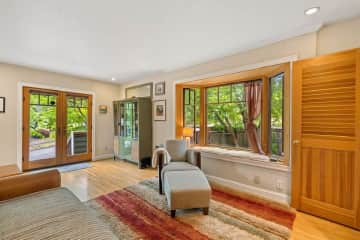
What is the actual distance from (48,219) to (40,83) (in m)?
4.03

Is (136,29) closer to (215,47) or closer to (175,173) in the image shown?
(215,47)

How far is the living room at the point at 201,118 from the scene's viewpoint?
1.91 metres

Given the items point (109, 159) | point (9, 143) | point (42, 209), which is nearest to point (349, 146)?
point (42, 209)

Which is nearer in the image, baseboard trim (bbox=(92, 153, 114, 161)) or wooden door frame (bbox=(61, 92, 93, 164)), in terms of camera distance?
wooden door frame (bbox=(61, 92, 93, 164))

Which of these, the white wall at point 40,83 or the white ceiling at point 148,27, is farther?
the white wall at point 40,83

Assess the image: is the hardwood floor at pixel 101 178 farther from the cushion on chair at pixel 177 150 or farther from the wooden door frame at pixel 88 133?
the cushion on chair at pixel 177 150

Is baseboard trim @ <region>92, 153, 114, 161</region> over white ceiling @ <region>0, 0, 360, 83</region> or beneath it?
beneath

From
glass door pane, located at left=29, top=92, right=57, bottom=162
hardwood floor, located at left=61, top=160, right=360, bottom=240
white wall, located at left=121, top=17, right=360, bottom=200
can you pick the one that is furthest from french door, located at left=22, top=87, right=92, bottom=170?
white wall, located at left=121, top=17, right=360, bottom=200

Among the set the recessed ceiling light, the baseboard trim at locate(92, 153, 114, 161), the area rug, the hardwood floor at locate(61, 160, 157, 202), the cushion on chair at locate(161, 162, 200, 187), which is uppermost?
the recessed ceiling light

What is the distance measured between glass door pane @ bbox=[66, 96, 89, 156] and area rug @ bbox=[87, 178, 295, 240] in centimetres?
275

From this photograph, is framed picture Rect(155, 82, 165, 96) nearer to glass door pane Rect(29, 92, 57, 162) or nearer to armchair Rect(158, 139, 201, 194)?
armchair Rect(158, 139, 201, 194)

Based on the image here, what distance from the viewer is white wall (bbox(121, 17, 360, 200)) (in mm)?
2208

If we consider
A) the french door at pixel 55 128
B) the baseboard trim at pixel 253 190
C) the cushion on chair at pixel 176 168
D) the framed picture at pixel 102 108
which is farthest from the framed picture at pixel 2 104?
the baseboard trim at pixel 253 190

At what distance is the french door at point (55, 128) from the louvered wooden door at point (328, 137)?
5025mm
